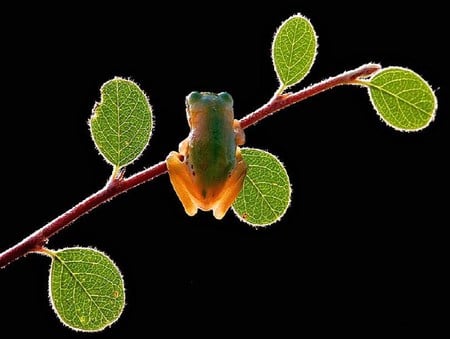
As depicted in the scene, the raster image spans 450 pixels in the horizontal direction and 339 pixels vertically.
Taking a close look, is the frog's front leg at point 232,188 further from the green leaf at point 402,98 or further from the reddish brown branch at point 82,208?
the green leaf at point 402,98

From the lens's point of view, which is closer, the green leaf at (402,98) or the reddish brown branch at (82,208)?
the reddish brown branch at (82,208)

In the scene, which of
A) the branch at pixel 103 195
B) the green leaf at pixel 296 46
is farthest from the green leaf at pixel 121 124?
the green leaf at pixel 296 46

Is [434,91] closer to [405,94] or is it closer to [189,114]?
[405,94]

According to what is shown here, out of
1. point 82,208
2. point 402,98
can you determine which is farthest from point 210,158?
point 402,98

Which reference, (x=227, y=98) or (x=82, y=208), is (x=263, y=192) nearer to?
(x=227, y=98)

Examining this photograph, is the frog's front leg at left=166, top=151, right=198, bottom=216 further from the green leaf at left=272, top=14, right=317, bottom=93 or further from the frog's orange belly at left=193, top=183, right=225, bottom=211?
the green leaf at left=272, top=14, right=317, bottom=93

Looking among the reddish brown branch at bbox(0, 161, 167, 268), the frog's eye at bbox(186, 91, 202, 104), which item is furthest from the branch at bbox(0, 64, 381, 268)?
the frog's eye at bbox(186, 91, 202, 104)
